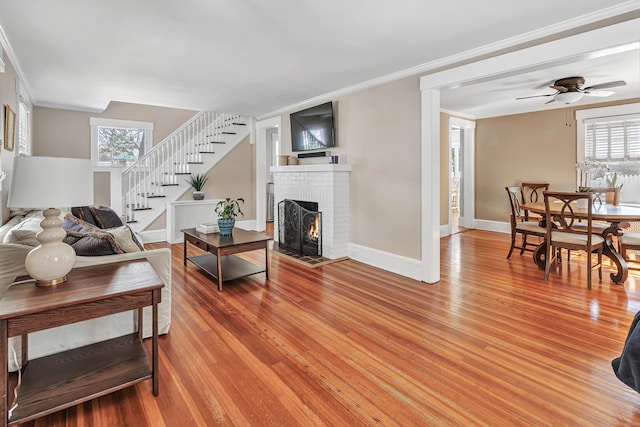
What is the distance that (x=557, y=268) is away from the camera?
4113 millimetres

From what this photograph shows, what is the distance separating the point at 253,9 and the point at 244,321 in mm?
2388

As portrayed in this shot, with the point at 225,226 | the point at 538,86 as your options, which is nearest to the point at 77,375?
the point at 225,226

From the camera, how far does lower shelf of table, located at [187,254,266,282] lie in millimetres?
3680

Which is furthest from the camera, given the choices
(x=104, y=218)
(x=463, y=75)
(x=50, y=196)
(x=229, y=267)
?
(x=104, y=218)

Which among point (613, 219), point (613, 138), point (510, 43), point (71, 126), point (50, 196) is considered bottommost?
point (613, 219)

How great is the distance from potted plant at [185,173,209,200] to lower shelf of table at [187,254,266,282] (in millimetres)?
2137

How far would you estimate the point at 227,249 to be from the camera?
11.2ft

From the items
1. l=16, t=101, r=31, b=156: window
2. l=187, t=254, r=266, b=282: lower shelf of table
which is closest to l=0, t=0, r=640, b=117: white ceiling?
l=16, t=101, r=31, b=156: window

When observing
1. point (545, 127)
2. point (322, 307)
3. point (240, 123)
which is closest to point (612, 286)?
point (322, 307)

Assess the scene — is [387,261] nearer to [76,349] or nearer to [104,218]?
[76,349]

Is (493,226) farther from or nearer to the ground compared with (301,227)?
nearer to the ground

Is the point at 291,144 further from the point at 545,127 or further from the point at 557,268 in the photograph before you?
the point at 545,127

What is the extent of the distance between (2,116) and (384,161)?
378cm

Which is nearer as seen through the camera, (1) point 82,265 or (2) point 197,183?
(1) point 82,265
